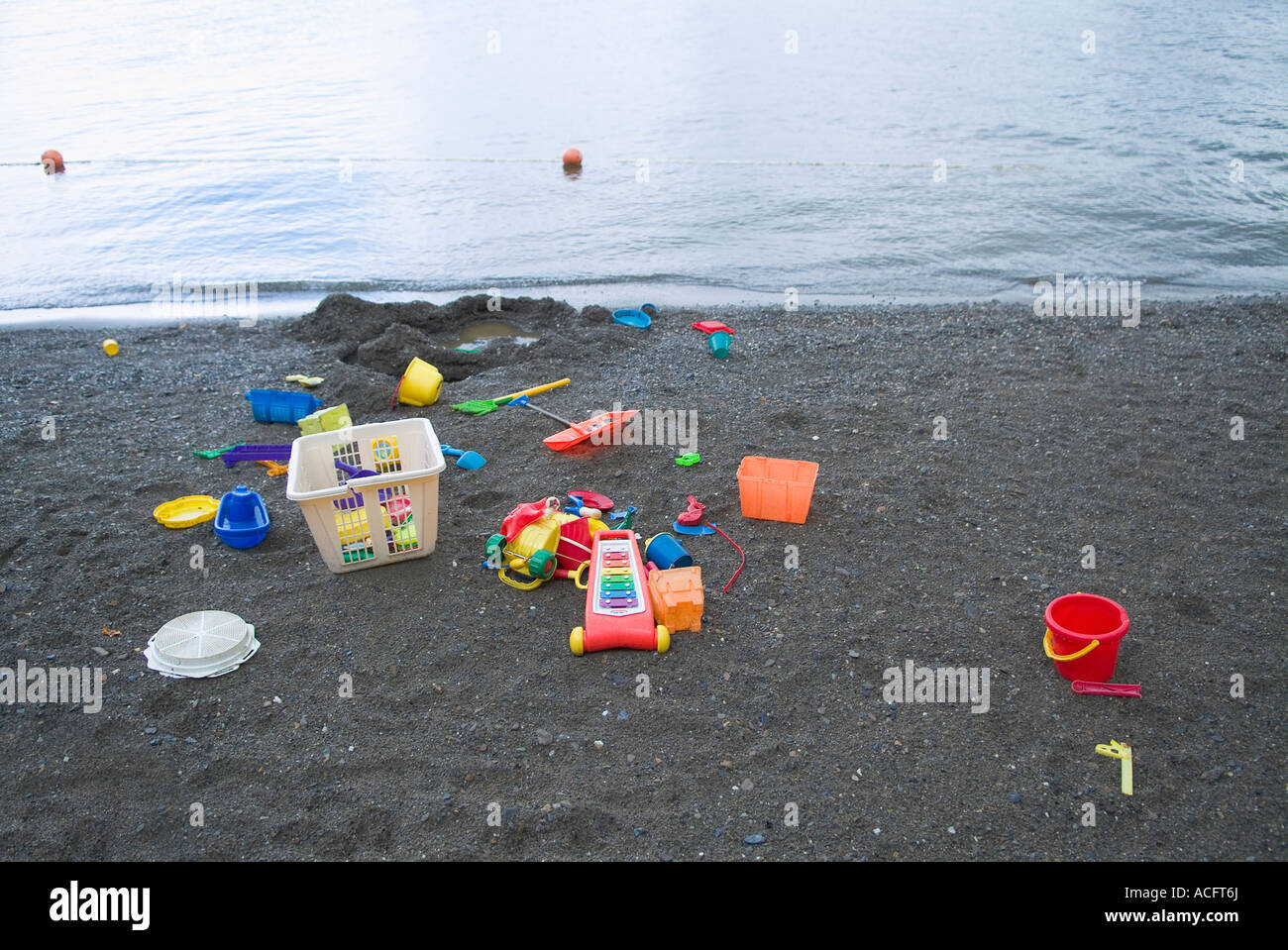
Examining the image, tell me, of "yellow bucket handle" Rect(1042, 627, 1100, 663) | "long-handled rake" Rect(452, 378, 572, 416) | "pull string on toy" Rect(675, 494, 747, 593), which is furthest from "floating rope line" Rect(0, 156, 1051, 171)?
"yellow bucket handle" Rect(1042, 627, 1100, 663)

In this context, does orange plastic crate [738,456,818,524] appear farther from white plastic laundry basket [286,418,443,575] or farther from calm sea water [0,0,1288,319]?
calm sea water [0,0,1288,319]

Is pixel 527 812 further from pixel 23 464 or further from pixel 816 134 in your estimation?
pixel 816 134

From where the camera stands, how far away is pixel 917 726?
11.7 feet

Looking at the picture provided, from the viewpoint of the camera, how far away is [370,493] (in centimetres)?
433

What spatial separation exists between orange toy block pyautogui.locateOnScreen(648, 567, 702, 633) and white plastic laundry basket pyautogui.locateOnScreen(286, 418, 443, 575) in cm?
123

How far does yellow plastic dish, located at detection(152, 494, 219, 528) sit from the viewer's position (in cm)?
496

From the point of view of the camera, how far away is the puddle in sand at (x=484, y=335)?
310 inches

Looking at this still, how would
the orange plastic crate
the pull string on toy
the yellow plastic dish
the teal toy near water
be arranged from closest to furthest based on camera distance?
1. the pull string on toy
2. the orange plastic crate
3. the yellow plastic dish
4. the teal toy near water

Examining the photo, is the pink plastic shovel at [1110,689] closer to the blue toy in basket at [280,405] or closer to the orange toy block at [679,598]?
the orange toy block at [679,598]

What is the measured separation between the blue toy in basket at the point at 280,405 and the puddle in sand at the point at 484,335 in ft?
5.66

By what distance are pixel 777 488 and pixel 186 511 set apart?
3396 millimetres

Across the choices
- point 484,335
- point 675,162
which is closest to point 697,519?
point 484,335

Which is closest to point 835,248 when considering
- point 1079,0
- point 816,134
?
point 816,134

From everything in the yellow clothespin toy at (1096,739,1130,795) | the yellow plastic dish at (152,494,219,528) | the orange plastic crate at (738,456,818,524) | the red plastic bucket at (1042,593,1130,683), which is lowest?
the yellow clothespin toy at (1096,739,1130,795)
